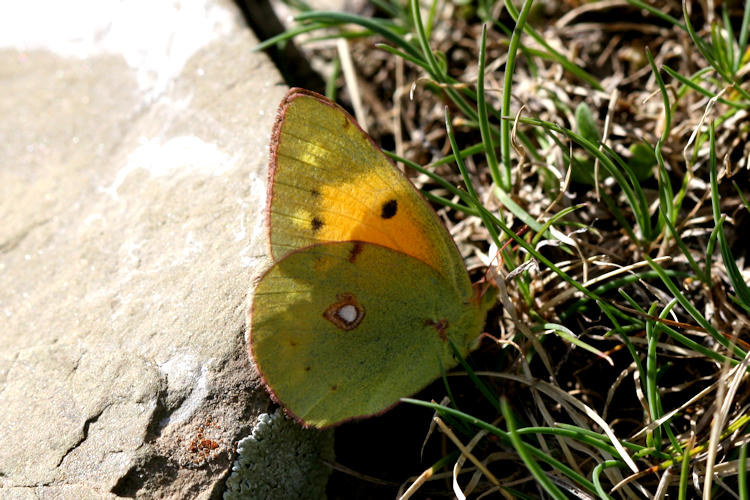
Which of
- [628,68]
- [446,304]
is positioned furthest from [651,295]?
[628,68]

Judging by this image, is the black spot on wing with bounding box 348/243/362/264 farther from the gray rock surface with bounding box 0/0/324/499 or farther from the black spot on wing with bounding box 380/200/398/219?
the gray rock surface with bounding box 0/0/324/499

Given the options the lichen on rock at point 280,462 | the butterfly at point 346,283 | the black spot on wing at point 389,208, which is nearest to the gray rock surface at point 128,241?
the lichen on rock at point 280,462

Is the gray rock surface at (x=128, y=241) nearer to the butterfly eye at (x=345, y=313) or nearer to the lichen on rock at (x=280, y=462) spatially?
the lichen on rock at (x=280, y=462)

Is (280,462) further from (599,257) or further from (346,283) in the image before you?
(599,257)

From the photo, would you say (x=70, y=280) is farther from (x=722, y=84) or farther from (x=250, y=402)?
(x=722, y=84)

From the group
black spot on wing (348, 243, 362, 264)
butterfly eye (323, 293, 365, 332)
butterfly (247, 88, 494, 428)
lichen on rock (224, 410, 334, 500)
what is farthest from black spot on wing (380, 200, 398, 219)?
lichen on rock (224, 410, 334, 500)

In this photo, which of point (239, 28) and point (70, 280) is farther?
point (239, 28)

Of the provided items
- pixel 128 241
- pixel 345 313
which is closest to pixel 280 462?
pixel 345 313
